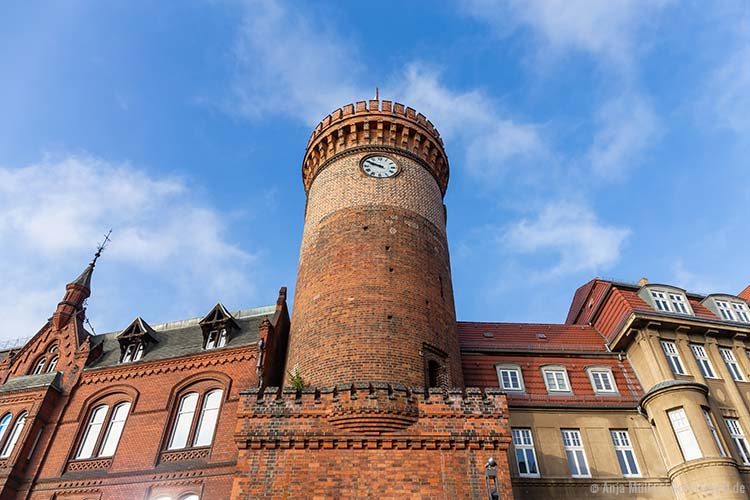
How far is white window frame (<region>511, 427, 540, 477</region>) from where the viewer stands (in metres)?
Answer: 18.4

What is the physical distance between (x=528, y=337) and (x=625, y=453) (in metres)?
7.00

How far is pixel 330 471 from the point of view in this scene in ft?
43.1

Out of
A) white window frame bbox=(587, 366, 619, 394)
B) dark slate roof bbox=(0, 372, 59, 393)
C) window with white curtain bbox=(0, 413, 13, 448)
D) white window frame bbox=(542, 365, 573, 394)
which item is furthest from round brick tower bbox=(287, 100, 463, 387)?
window with white curtain bbox=(0, 413, 13, 448)

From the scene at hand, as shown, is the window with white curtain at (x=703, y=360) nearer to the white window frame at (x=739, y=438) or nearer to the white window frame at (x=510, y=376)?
the white window frame at (x=739, y=438)

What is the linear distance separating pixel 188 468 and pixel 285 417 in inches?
243

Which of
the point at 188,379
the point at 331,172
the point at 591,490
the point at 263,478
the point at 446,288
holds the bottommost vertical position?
the point at 263,478

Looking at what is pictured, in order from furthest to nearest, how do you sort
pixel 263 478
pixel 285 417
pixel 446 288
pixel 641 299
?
pixel 641 299
pixel 446 288
pixel 285 417
pixel 263 478

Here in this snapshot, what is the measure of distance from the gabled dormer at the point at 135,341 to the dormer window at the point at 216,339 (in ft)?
10.1

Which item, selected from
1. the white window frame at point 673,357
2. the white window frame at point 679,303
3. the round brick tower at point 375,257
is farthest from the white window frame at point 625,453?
the white window frame at point 679,303

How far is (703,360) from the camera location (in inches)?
864

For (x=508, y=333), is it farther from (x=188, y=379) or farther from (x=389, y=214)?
(x=188, y=379)

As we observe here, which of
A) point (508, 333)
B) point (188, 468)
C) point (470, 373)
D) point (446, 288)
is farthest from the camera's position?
point (508, 333)

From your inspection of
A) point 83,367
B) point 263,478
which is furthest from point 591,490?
point 83,367

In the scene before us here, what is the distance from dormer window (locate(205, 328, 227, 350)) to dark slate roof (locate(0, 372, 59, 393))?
20.0ft
